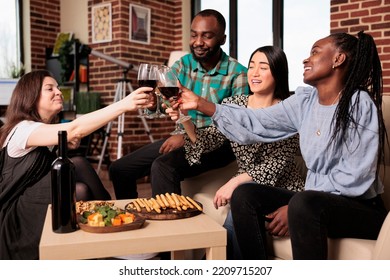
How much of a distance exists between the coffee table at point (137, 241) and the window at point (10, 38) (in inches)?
183

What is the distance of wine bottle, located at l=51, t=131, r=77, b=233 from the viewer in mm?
1237

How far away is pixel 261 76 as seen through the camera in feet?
6.25

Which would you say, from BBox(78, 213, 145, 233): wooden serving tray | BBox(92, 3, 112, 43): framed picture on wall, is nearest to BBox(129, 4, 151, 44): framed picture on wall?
BBox(92, 3, 112, 43): framed picture on wall

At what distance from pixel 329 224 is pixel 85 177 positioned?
1290 mm

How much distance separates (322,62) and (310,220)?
1.82ft

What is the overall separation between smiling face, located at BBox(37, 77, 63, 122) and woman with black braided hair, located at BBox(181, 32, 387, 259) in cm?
61

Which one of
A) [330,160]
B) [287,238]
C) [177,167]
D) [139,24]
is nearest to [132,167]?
[177,167]

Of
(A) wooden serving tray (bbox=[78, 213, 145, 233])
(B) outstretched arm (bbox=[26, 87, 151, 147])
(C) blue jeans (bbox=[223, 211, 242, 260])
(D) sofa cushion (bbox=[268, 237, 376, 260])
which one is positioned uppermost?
(B) outstretched arm (bbox=[26, 87, 151, 147])

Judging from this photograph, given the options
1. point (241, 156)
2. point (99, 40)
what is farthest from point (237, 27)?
point (241, 156)

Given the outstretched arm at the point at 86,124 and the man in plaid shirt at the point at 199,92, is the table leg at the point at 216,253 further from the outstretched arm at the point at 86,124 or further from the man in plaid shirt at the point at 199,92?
the man in plaid shirt at the point at 199,92

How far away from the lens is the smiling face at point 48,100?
1923 mm

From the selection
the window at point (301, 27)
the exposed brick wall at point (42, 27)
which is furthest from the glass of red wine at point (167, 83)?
the exposed brick wall at point (42, 27)

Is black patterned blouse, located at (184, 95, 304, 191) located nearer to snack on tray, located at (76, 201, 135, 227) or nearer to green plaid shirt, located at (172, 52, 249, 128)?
green plaid shirt, located at (172, 52, 249, 128)

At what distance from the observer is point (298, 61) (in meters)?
4.78
